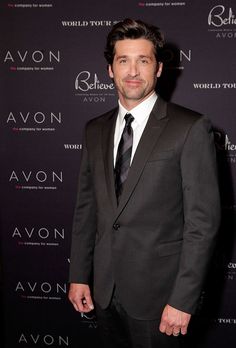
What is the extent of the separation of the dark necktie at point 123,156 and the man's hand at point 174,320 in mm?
518

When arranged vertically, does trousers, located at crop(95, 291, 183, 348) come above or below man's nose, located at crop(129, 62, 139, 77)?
below

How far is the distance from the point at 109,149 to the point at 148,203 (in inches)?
13.2

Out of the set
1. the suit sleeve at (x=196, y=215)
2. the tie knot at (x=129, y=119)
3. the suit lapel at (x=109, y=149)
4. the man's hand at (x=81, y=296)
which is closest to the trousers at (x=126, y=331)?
the man's hand at (x=81, y=296)

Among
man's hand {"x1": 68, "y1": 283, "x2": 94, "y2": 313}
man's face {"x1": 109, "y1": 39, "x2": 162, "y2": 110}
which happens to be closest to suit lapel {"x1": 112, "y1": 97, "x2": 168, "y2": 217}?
man's face {"x1": 109, "y1": 39, "x2": 162, "y2": 110}

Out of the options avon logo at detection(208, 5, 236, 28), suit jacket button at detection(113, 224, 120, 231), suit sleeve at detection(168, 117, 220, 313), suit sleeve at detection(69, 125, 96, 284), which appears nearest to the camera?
suit sleeve at detection(168, 117, 220, 313)

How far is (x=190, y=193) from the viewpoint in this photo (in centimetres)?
164

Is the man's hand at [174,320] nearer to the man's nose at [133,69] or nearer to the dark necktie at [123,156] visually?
the dark necktie at [123,156]

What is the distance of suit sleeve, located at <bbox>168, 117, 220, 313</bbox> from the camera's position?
1631mm

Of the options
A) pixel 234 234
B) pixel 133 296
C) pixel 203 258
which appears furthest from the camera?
pixel 234 234

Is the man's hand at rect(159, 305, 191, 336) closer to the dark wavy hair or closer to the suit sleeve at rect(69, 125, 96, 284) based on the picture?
the suit sleeve at rect(69, 125, 96, 284)

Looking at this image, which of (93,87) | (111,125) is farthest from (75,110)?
(111,125)

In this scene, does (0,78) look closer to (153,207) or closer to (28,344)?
(153,207)

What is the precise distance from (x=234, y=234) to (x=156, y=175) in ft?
3.83

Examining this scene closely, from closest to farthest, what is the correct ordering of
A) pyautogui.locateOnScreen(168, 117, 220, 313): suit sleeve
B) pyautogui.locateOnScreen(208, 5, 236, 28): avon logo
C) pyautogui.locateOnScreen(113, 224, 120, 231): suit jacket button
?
pyautogui.locateOnScreen(168, 117, 220, 313): suit sleeve, pyautogui.locateOnScreen(113, 224, 120, 231): suit jacket button, pyautogui.locateOnScreen(208, 5, 236, 28): avon logo
